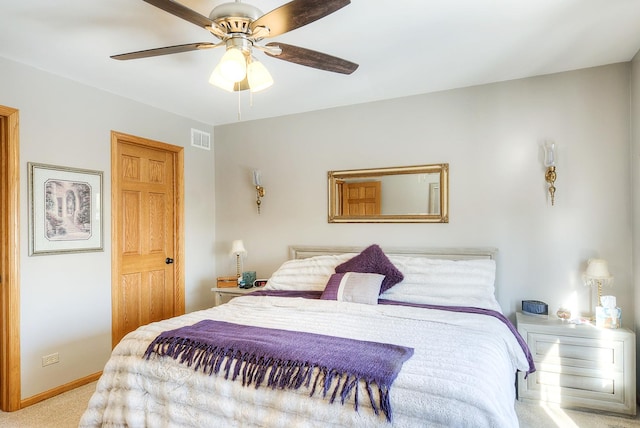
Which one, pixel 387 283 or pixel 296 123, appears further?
pixel 296 123

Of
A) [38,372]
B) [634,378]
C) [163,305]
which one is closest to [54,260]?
[38,372]

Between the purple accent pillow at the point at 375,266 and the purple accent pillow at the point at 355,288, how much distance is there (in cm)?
7

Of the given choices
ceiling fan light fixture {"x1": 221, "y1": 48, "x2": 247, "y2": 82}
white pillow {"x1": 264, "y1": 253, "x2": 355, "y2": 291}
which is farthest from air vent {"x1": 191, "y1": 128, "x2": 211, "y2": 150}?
ceiling fan light fixture {"x1": 221, "y1": 48, "x2": 247, "y2": 82}

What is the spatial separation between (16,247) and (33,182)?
48 cm

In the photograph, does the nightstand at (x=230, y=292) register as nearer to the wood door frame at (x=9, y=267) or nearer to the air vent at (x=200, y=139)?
the wood door frame at (x=9, y=267)

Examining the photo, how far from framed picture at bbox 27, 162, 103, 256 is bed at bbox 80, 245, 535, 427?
1365 millimetres

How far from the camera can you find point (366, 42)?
2459 millimetres

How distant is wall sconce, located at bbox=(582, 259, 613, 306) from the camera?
265 centimetres

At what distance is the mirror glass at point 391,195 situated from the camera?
133 inches

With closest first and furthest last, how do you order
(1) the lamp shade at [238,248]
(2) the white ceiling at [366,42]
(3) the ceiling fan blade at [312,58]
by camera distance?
(3) the ceiling fan blade at [312,58] → (2) the white ceiling at [366,42] → (1) the lamp shade at [238,248]

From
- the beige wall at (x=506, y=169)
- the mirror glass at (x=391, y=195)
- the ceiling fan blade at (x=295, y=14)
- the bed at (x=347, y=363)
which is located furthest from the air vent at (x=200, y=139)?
the ceiling fan blade at (x=295, y=14)

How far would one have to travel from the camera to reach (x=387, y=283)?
2.91m

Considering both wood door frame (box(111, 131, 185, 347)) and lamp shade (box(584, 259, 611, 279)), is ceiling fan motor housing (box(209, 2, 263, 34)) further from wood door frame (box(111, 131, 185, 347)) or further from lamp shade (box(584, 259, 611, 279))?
lamp shade (box(584, 259, 611, 279))

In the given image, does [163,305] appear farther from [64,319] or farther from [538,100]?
[538,100]
